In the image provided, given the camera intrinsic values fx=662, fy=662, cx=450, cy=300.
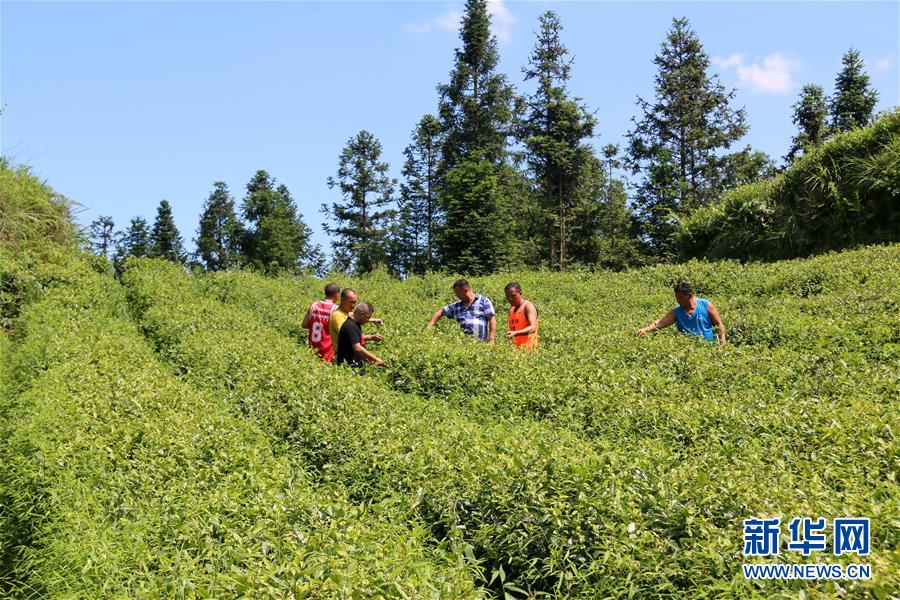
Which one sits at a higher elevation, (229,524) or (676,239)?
(676,239)

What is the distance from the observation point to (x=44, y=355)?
31.5 ft

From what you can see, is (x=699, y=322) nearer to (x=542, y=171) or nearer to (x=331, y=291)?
(x=331, y=291)

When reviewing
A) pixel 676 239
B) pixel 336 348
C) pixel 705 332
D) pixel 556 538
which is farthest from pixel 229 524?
pixel 676 239

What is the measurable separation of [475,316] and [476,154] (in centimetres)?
3409

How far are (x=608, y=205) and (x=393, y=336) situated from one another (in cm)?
5029

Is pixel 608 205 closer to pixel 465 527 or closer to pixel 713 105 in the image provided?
pixel 713 105

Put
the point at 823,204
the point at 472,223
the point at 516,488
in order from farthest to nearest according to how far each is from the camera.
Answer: the point at 472,223 < the point at 823,204 < the point at 516,488

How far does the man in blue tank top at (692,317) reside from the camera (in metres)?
9.77

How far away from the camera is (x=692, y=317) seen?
392 inches

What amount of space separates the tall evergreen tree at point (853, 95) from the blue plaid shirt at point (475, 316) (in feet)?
137

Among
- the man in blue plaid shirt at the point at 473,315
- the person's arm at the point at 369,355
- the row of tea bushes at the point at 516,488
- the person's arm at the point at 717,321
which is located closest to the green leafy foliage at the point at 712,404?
the row of tea bushes at the point at 516,488

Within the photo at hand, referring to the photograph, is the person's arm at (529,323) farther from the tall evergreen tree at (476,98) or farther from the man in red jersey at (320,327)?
the tall evergreen tree at (476,98)

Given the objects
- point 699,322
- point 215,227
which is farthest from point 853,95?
point 215,227

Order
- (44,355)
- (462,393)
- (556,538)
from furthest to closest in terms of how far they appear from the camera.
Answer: (44,355), (462,393), (556,538)
